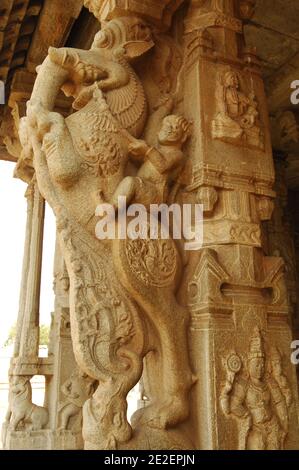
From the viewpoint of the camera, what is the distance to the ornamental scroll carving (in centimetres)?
223

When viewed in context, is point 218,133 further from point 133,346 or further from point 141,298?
point 133,346

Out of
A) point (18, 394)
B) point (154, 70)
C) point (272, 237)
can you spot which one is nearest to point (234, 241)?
point (154, 70)

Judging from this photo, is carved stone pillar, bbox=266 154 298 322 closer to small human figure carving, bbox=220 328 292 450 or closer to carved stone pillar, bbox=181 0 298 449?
carved stone pillar, bbox=181 0 298 449

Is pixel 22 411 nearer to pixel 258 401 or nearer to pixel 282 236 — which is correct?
pixel 258 401

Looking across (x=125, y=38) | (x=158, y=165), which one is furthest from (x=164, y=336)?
(x=125, y=38)

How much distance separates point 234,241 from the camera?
8.68 feet

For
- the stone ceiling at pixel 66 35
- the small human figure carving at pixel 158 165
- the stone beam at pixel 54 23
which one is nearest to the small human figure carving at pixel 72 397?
the small human figure carving at pixel 158 165

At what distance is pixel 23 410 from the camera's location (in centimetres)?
527

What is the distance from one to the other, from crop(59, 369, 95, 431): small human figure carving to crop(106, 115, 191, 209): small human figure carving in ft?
9.70

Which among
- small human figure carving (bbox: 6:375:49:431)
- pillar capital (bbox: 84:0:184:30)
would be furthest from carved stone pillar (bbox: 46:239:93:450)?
pillar capital (bbox: 84:0:184:30)

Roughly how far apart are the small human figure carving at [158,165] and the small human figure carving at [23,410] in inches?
147

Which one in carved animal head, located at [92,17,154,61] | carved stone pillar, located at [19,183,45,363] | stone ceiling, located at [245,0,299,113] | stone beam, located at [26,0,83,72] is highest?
stone ceiling, located at [245,0,299,113]

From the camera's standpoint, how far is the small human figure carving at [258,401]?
2338 millimetres

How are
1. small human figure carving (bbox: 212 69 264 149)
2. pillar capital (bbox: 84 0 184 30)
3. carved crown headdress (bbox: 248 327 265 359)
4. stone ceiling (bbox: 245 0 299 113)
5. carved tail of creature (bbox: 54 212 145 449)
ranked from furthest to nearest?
stone ceiling (bbox: 245 0 299 113) → pillar capital (bbox: 84 0 184 30) → small human figure carving (bbox: 212 69 264 149) → carved crown headdress (bbox: 248 327 265 359) → carved tail of creature (bbox: 54 212 145 449)
